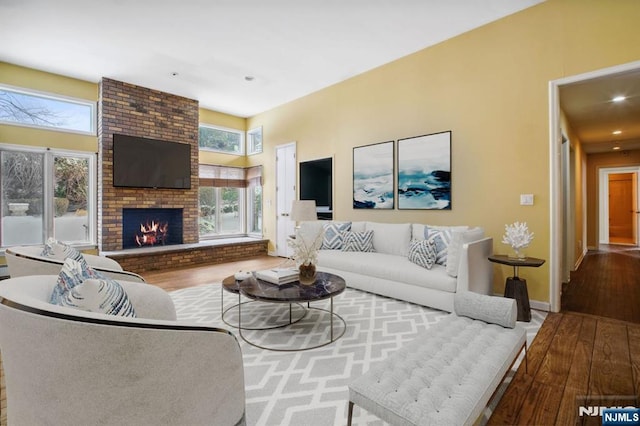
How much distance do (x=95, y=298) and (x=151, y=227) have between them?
17.6 feet

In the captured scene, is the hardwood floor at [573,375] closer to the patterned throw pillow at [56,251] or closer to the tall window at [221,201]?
the patterned throw pillow at [56,251]

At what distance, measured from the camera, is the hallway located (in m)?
3.27

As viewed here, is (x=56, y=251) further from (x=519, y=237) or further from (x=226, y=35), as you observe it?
(x=519, y=237)

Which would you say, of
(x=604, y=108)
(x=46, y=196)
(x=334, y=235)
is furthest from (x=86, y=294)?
(x=604, y=108)

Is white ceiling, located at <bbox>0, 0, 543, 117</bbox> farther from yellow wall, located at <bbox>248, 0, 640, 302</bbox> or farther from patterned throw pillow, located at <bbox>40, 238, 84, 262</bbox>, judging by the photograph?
patterned throw pillow, located at <bbox>40, 238, 84, 262</bbox>

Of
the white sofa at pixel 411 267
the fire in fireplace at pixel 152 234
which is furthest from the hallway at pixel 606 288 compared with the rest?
the fire in fireplace at pixel 152 234

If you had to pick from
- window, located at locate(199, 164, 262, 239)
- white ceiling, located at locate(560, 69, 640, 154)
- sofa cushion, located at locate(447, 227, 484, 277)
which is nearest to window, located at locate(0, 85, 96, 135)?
window, located at locate(199, 164, 262, 239)

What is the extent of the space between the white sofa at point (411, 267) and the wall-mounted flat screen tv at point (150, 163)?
3.43 m

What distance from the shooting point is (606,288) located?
162 inches

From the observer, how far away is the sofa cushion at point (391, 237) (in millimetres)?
4117

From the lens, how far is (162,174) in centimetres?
585

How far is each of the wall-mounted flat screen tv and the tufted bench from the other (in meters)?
5.52

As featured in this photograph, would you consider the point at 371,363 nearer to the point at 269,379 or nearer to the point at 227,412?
the point at 269,379

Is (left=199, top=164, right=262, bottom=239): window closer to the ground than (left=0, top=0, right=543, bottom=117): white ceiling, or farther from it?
closer to the ground
